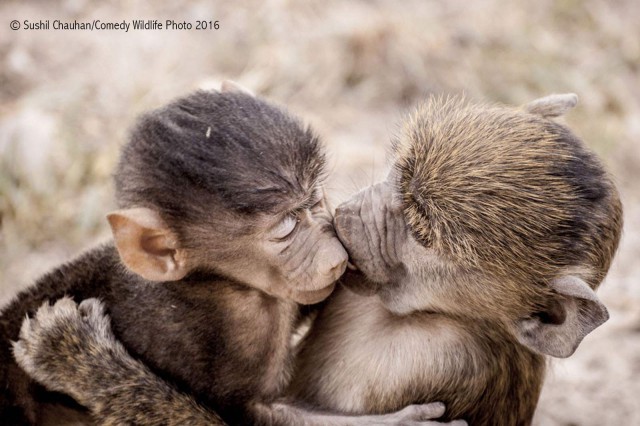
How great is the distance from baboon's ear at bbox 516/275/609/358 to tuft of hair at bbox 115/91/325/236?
1249mm

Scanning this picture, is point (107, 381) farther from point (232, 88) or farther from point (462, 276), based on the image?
point (462, 276)

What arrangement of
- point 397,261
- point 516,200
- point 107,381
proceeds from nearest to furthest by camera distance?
point 516,200, point 397,261, point 107,381

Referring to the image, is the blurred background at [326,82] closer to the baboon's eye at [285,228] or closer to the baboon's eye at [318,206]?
the baboon's eye at [318,206]

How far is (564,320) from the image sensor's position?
4133 millimetres

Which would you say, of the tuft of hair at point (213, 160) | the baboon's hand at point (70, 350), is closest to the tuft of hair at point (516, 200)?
the tuft of hair at point (213, 160)

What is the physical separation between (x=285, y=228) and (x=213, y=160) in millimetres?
465

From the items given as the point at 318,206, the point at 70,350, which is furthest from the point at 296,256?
the point at 70,350

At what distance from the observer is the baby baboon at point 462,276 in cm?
411

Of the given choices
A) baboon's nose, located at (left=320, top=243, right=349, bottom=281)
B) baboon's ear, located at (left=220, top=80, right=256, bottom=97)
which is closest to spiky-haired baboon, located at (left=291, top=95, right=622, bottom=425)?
baboon's nose, located at (left=320, top=243, right=349, bottom=281)

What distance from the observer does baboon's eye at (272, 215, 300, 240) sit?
164 inches

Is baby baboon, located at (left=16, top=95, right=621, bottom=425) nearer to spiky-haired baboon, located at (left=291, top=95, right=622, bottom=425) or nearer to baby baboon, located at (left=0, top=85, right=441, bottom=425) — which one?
spiky-haired baboon, located at (left=291, top=95, right=622, bottom=425)

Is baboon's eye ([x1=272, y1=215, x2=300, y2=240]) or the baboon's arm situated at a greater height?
baboon's eye ([x1=272, y1=215, x2=300, y2=240])

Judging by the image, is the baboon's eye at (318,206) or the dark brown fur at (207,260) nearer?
the dark brown fur at (207,260)

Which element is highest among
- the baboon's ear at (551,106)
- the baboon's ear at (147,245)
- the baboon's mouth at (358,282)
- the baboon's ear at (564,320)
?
the baboon's ear at (551,106)
